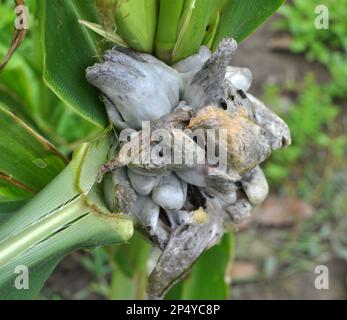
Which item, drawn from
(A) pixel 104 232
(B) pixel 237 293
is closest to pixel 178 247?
(A) pixel 104 232

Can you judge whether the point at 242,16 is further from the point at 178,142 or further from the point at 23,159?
the point at 23,159

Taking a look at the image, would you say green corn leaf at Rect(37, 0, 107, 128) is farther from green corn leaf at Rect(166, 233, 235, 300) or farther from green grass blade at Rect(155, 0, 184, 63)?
green corn leaf at Rect(166, 233, 235, 300)

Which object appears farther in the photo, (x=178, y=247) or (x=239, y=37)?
(x=239, y=37)

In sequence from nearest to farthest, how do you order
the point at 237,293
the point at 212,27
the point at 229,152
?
the point at 229,152 < the point at 212,27 < the point at 237,293

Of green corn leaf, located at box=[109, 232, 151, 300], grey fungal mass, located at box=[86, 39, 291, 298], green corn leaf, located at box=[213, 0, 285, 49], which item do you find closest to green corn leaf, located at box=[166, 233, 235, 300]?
green corn leaf, located at box=[109, 232, 151, 300]

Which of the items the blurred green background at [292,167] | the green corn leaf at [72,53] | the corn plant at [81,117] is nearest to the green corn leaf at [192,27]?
the corn plant at [81,117]

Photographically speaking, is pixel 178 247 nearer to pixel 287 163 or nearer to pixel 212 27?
pixel 212 27

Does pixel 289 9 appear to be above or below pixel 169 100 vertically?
above
